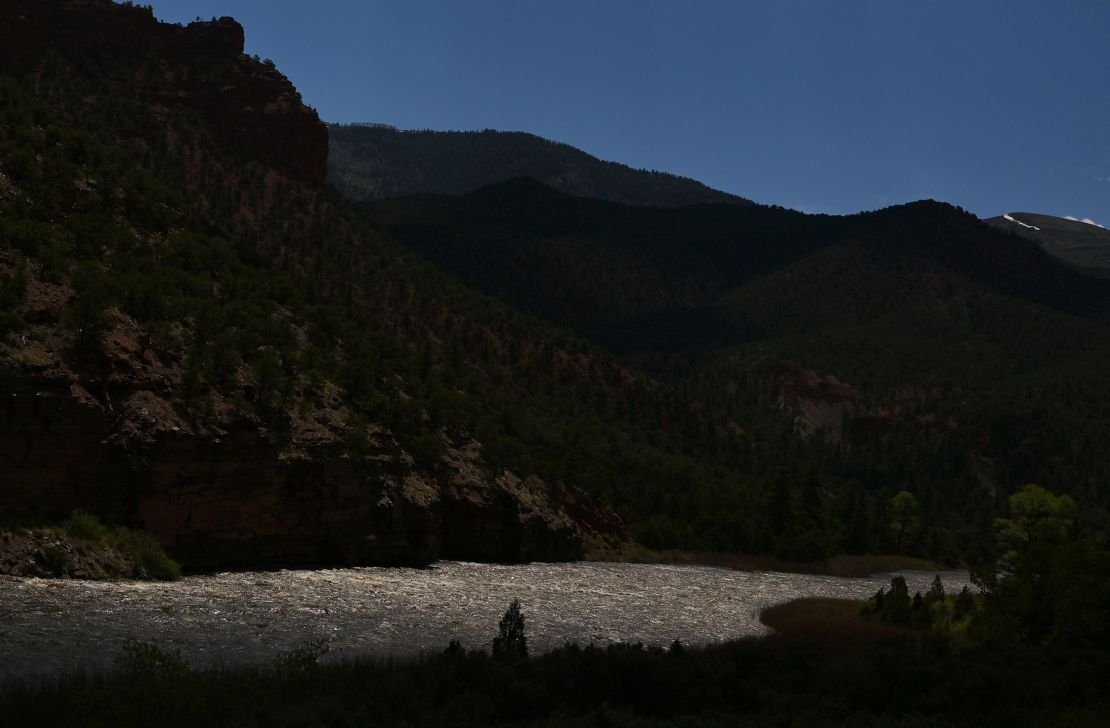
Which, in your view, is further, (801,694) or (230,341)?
(230,341)

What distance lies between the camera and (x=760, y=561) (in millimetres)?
72438

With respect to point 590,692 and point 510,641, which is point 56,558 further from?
point 590,692

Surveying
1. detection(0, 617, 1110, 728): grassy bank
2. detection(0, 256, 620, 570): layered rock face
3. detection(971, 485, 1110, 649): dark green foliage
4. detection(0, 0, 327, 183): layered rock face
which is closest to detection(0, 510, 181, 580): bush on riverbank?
detection(0, 256, 620, 570): layered rock face

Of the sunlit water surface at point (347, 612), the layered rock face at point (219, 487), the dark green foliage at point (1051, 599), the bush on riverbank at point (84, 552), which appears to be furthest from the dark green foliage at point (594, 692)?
the layered rock face at point (219, 487)

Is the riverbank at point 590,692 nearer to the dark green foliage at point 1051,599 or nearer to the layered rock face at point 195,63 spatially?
the dark green foliage at point 1051,599

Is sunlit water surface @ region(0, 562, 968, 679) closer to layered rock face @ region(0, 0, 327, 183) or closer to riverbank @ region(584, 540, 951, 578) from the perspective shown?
riverbank @ region(584, 540, 951, 578)

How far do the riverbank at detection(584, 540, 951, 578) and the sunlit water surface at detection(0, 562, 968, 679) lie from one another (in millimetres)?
13852

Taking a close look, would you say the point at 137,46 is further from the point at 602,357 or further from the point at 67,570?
the point at 67,570

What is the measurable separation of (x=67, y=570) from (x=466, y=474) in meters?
24.9

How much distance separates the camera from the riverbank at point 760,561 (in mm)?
62906

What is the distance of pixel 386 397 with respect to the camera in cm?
5038

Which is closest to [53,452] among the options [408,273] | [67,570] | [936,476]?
[67,570]

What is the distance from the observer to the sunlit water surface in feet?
71.3

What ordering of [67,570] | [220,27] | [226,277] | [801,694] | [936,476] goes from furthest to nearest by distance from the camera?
[936,476] < [220,27] < [226,277] < [67,570] < [801,694]
